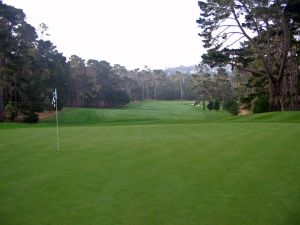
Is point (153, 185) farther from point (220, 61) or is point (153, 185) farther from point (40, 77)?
point (40, 77)

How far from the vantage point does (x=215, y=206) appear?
5688mm

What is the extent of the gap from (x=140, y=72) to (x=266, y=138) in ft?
422

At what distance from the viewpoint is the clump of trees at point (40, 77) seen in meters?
44.7

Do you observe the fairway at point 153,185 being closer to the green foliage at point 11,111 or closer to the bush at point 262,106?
the bush at point 262,106

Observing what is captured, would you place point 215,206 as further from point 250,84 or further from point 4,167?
point 250,84

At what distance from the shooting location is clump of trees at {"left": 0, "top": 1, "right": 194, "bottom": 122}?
4472 cm

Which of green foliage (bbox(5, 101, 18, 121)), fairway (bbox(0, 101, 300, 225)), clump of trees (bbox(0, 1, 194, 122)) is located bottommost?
fairway (bbox(0, 101, 300, 225))

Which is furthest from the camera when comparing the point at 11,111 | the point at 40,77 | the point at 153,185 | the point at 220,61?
the point at 40,77

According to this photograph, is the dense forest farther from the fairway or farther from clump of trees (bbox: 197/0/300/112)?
the fairway

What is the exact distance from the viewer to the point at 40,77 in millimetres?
53375

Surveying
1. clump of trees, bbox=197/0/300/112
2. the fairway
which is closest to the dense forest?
clump of trees, bbox=197/0/300/112

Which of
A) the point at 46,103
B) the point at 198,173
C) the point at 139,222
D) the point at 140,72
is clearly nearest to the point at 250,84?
the point at 46,103

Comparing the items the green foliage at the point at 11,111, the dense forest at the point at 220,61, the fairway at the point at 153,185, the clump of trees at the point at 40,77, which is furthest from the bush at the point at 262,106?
the green foliage at the point at 11,111

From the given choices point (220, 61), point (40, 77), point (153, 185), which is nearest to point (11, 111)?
point (40, 77)
